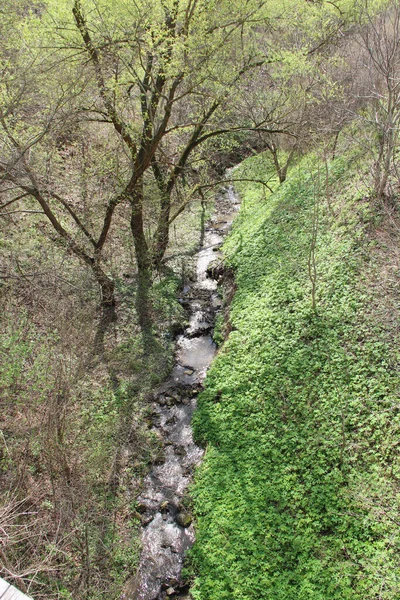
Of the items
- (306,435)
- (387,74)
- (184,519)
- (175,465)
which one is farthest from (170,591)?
(387,74)

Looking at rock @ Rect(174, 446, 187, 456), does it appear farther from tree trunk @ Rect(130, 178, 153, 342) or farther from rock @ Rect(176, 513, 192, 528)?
tree trunk @ Rect(130, 178, 153, 342)

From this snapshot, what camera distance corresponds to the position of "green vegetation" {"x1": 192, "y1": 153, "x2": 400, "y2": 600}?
5281 millimetres

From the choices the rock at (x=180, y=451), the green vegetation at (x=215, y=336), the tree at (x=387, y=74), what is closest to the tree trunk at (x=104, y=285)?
the green vegetation at (x=215, y=336)

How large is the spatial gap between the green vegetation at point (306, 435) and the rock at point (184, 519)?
24 centimetres

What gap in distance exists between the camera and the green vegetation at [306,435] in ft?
17.3

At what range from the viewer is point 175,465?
24.3 feet

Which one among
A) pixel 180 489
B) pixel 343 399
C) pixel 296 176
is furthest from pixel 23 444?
pixel 296 176

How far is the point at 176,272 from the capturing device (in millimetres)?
12961

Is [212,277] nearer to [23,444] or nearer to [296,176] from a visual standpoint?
[296,176]

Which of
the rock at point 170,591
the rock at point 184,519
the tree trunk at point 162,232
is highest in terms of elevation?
the tree trunk at point 162,232

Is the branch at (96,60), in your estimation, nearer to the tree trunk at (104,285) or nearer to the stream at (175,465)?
the tree trunk at (104,285)

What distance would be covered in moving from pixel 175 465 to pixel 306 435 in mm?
2506

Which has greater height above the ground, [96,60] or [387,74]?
[96,60]

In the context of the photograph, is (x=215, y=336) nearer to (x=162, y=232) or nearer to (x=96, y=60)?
(x=162, y=232)
